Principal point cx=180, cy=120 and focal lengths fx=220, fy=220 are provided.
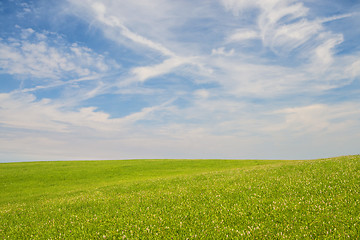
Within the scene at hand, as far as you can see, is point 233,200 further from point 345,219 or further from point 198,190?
point 345,219

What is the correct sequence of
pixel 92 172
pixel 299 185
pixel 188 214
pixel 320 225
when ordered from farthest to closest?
pixel 92 172 → pixel 299 185 → pixel 188 214 → pixel 320 225

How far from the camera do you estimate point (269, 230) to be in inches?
366

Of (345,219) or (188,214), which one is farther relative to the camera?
(188,214)

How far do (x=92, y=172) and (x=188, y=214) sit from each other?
136 feet

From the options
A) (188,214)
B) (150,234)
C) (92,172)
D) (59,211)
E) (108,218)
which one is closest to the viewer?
(150,234)

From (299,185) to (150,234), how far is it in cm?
1034

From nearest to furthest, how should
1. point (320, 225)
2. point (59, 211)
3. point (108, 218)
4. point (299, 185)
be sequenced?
point (320, 225) → point (108, 218) → point (299, 185) → point (59, 211)

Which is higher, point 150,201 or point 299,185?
point 299,185

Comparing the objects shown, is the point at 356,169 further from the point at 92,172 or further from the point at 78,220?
the point at 92,172

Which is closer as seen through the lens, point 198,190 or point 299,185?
point 299,185

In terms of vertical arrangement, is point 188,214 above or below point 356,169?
below

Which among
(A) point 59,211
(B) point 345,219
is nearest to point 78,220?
(A) point 59,211

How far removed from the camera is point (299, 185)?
14547 mm

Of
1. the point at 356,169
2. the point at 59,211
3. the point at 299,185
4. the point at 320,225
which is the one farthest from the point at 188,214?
the point at 356,169
